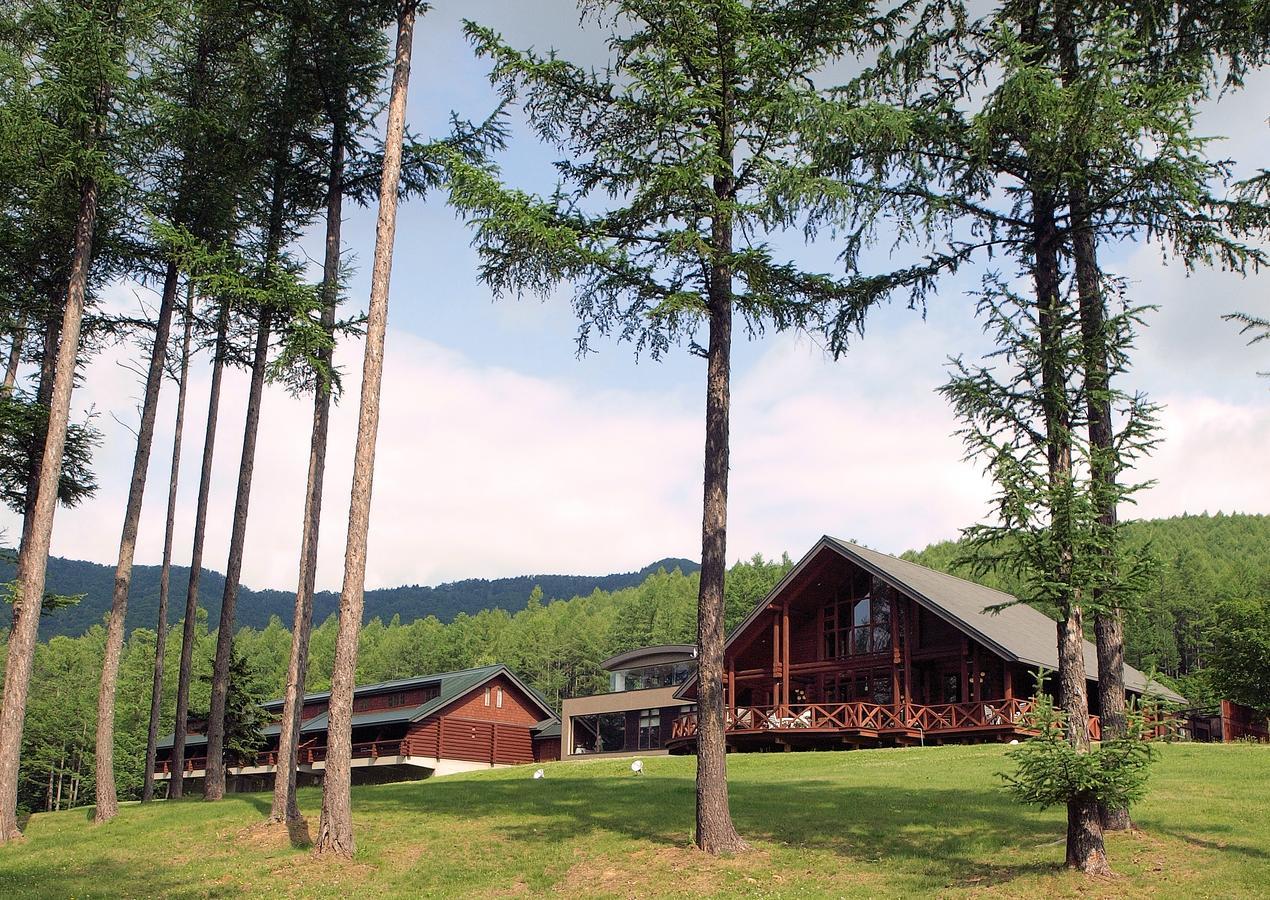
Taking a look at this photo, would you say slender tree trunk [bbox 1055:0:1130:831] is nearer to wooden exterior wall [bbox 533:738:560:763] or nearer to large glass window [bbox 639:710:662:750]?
large glass window [bbox 639:710:662:750]

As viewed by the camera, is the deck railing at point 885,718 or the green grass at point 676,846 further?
the deck railing at point 885,718

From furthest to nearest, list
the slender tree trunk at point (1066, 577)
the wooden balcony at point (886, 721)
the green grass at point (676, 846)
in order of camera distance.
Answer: the wooden balcony at point (886, 721) → the green grass at point (676, 846) → the slender tree trunk at point (1066, 577)

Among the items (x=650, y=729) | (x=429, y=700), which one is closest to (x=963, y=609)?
(x=650, y=729)

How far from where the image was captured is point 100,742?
69.3ft

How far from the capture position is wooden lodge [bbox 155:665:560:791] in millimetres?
45719

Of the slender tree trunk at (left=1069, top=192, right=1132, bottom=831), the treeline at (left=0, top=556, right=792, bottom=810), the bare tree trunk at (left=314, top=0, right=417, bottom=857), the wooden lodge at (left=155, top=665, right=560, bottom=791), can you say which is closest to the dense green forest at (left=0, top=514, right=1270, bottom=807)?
the treeline at (left=0, top=556, right=792, bottom=810)

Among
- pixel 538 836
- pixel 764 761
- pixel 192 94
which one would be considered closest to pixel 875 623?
pixel 764 761

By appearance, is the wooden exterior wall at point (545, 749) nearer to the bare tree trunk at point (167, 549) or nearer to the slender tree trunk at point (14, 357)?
the bare tree trunk at point (167, 549)

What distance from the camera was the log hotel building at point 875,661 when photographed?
3100 cm

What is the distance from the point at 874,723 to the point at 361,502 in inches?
822

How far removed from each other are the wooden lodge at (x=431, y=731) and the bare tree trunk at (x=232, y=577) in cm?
2181

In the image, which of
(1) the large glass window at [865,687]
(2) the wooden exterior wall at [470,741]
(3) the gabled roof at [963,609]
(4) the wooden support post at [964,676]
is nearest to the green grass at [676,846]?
(3) the gabled roof at [963,609]

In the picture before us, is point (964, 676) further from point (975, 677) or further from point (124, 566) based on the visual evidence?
point (124, 566)

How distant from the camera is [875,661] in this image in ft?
111
